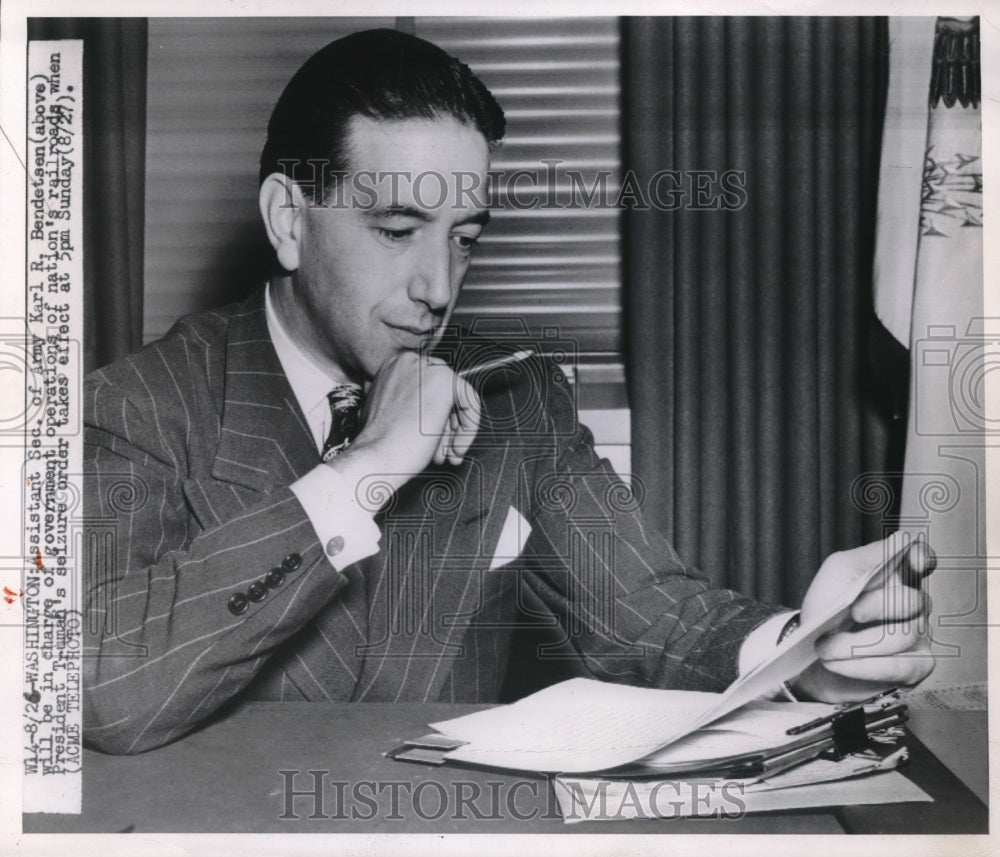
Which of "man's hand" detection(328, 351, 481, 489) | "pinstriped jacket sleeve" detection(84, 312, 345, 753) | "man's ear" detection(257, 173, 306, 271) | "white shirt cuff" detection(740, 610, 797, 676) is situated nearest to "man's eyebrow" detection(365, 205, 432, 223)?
"man's ear" detection(257, 173, 306, 271)

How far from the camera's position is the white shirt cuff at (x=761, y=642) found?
1.76 m

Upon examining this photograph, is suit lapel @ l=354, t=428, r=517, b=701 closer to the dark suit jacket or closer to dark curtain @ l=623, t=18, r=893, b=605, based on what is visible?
the dark suit jacket

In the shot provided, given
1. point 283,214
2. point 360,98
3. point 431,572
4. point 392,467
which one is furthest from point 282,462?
point 360,98

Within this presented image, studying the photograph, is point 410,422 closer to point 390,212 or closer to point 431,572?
point 431,572

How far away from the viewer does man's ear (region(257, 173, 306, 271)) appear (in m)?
1.82

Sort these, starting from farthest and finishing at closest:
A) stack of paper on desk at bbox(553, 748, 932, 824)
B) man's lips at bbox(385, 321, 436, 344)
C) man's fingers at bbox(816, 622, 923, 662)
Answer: man's lips at bbox(385, 321, 436, 344) → man's fingers at bbox(816, 622, 923, 662) → stack of paper on desk at bbox(553, 748, 932, 824)

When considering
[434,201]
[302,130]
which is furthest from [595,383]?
[302,130]

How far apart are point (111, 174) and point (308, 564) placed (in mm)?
791

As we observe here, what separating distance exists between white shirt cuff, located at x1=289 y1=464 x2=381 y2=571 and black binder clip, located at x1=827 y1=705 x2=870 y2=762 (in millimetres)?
797

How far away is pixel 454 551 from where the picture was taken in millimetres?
1817

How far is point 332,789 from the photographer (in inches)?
66.4

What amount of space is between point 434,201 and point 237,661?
2.74 feet

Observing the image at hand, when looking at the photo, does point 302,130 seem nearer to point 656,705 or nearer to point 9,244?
point 9,244

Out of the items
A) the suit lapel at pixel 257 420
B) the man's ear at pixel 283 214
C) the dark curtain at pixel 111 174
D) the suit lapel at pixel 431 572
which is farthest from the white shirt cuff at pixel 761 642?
the dark curtain at pixel 111 174
